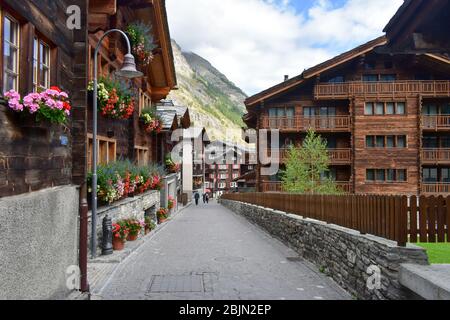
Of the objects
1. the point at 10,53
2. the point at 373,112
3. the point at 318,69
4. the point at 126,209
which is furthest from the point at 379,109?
the point at 10,53

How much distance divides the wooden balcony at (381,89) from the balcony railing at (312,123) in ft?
6.32

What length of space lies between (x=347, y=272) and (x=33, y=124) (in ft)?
18.7

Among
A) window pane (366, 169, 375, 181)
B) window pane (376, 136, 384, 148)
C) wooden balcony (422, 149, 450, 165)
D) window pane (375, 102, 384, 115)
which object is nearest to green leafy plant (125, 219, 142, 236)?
window pane (366, 169, 375, 181)

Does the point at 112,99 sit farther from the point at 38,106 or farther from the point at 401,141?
the point at 401,141

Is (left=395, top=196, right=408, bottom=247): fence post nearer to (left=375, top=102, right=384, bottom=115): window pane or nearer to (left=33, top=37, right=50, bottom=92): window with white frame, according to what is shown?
(left=33, top=37, right=50, bottom=92): window with white frame

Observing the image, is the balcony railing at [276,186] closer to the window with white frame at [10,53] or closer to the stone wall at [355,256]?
the stone wall at [355,256]

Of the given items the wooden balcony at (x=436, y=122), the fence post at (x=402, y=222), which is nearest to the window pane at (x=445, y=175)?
the wooden balcony at (x=436, y=122)

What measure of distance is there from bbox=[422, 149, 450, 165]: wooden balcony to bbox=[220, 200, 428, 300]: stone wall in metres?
27.1

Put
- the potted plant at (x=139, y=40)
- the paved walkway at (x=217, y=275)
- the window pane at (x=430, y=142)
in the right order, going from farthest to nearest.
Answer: the window pane at (x=430, y=142)
the potted plant at (x=139, y=40)
the paved walkway at (x=217, y=275)

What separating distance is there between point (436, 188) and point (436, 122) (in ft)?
18.5

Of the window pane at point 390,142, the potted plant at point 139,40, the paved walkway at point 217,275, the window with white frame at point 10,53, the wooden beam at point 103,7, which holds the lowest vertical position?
the paved walkway at point 217,275

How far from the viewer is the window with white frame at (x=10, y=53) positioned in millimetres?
5035

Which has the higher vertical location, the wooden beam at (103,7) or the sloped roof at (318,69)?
the sloped roof at (318,69)
